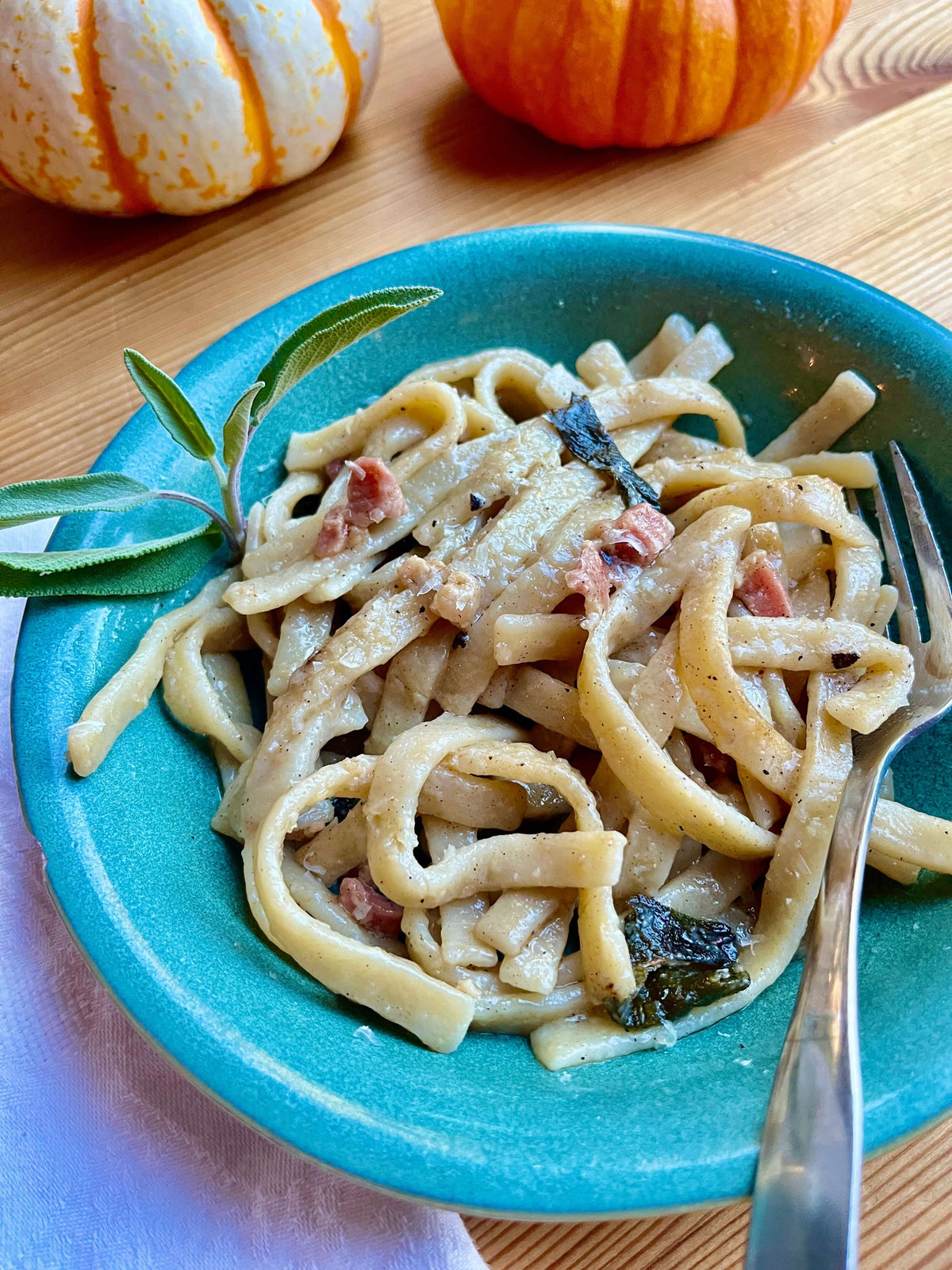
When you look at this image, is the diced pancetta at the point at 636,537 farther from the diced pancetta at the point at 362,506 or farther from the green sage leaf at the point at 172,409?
the green sage leaf at the point at 172,409

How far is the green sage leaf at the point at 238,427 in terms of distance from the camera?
72.6 inches

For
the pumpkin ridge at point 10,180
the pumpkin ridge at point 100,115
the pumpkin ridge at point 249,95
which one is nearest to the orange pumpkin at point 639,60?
the pumpkin ridge at point 249,95

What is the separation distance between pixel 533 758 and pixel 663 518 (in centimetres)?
56

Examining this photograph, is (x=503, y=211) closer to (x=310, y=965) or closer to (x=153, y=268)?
(x=153, y=268)

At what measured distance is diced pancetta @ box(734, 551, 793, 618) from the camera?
1.99 m

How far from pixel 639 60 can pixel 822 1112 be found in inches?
107

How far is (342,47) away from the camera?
2891 mm

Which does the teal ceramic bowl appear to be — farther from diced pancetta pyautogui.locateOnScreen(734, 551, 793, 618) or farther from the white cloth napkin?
diced pancetta pyautogui.locateOnScreen(734, 551, 793, 618)

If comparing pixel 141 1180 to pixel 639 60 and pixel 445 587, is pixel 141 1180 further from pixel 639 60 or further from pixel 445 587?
pixel 639 60

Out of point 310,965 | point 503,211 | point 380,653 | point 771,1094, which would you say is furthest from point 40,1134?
point 503,211

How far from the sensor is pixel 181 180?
2.85m

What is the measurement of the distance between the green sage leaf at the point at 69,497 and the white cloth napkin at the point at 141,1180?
0.85 m

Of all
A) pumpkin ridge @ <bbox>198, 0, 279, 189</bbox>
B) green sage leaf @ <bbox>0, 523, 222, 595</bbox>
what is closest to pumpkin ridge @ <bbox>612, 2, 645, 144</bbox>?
pumpkin ridge @ <bbox>198, 0, 279, 189</bbox>

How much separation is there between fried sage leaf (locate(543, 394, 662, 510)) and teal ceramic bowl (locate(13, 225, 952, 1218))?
0.45 metres
